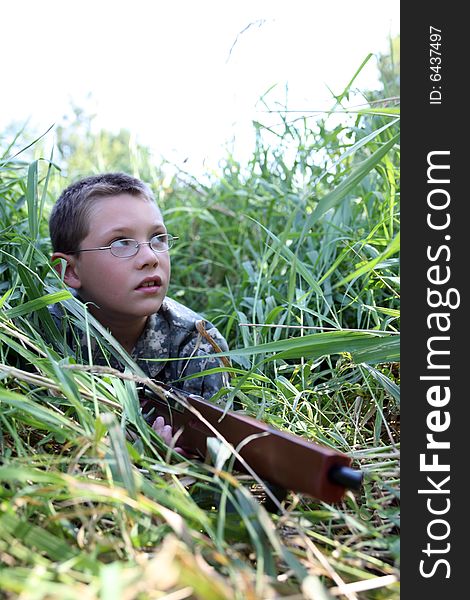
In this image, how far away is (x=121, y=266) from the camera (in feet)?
6.15

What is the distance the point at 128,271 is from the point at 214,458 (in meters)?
0.85

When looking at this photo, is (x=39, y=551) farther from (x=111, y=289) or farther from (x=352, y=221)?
(x=352, y=221)

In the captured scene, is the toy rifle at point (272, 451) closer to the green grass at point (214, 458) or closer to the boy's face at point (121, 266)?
the green grass at point (214, 458)

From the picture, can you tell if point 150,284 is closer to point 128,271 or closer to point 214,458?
point 128,271

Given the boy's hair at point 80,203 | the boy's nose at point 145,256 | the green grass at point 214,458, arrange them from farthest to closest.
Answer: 1. the boy's hair at point 80,203
2. the boy's nose at point 145,256
3. the green grass at point 214,458

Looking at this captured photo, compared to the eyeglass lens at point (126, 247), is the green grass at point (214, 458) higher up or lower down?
lower down

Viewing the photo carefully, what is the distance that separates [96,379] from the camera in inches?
50.2

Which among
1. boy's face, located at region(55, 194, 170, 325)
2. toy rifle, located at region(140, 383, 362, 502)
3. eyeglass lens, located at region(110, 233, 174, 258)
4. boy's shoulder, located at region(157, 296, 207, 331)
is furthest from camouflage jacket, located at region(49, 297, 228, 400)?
toy rifle, located at region(140, 383, 362, 502)

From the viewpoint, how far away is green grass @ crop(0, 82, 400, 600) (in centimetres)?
85

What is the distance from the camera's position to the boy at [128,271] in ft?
6.15

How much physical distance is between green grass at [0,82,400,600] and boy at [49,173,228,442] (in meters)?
0.14

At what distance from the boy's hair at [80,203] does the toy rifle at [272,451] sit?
0.76 metres

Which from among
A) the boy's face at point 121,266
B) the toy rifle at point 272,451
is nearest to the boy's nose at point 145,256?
the boy's face at point 121,266

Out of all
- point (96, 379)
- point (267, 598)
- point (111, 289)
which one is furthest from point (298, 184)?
point (267, 598)
